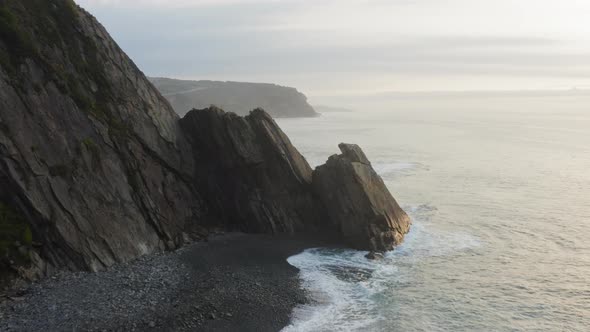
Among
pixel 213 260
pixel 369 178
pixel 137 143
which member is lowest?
pixel 213 260

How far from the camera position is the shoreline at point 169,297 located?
1167 inches

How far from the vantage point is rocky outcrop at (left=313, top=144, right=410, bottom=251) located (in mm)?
47531

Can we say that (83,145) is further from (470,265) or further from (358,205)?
(470,265)

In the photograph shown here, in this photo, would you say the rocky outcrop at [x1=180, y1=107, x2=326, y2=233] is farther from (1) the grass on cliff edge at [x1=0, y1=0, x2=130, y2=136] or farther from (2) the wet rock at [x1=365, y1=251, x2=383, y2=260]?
(1) the grass on cliff edge at [x1=0, y1=0, x2=130, y2=136]

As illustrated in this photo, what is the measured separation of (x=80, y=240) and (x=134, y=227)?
5.14m

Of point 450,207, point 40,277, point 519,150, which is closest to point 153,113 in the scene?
point 40,277

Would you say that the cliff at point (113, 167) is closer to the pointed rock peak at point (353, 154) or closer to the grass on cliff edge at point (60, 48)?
the grass on cliff edge at point (60, 48)

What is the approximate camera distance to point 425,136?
568 feet

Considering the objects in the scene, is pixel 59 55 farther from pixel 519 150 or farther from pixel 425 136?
pixel 425 136

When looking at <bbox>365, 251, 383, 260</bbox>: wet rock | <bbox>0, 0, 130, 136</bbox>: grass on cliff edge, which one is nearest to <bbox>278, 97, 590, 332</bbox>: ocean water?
<bbox>365, 251, 383, 260</bbox>: wet rock

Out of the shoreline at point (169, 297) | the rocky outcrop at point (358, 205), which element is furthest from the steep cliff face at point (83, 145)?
the rocky outcrop at point (358, 205)

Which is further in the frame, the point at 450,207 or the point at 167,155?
the point at 450,207

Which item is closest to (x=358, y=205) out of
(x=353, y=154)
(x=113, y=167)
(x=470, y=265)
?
(x=353, y=154)

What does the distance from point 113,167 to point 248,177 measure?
14.4 m
